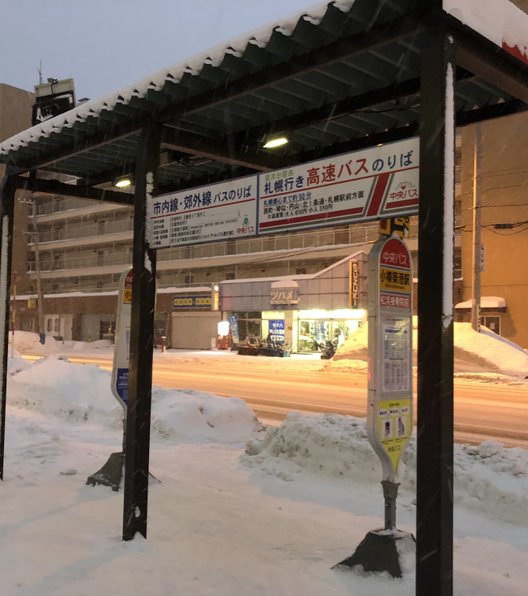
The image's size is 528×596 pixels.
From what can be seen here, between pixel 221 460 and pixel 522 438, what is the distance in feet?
19.0

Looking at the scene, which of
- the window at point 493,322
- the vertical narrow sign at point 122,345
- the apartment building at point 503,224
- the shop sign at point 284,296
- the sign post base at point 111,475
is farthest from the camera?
the shop sign at point 284,296

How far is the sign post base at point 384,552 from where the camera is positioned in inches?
149

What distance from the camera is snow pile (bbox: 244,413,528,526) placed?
5.89 metres

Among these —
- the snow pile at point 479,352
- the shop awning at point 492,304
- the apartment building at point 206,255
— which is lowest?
the snow pile at point 479,352

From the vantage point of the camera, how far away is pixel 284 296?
123ft

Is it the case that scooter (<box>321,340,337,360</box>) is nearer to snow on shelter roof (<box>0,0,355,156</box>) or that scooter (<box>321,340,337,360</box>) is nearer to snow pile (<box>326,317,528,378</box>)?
snow pile (<box>326,317,528,378</box>)

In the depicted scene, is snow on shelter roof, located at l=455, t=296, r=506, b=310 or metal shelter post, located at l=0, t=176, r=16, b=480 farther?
snow on shelter roof, located at l=455, t=296, r=506, b=310

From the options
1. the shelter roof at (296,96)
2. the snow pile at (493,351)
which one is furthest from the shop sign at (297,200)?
the snow pile at (493,351)

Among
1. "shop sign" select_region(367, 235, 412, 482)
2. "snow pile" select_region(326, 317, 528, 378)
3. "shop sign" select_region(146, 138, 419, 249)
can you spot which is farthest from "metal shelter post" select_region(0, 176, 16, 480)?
"snow pile" select_region(326, 317, 528, 378)

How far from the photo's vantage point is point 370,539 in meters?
3.91

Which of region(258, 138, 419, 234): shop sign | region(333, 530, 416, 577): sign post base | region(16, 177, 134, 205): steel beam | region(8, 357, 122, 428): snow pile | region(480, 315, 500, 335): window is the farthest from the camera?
region(480, 315, 500, 335): window

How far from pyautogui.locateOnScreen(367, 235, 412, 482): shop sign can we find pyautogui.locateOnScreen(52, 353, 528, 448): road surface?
22.8 ft

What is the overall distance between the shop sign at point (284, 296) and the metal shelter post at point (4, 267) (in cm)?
3034

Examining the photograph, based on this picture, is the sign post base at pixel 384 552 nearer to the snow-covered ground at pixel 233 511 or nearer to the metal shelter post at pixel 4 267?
the snow-covered ground at pixel 233 511
